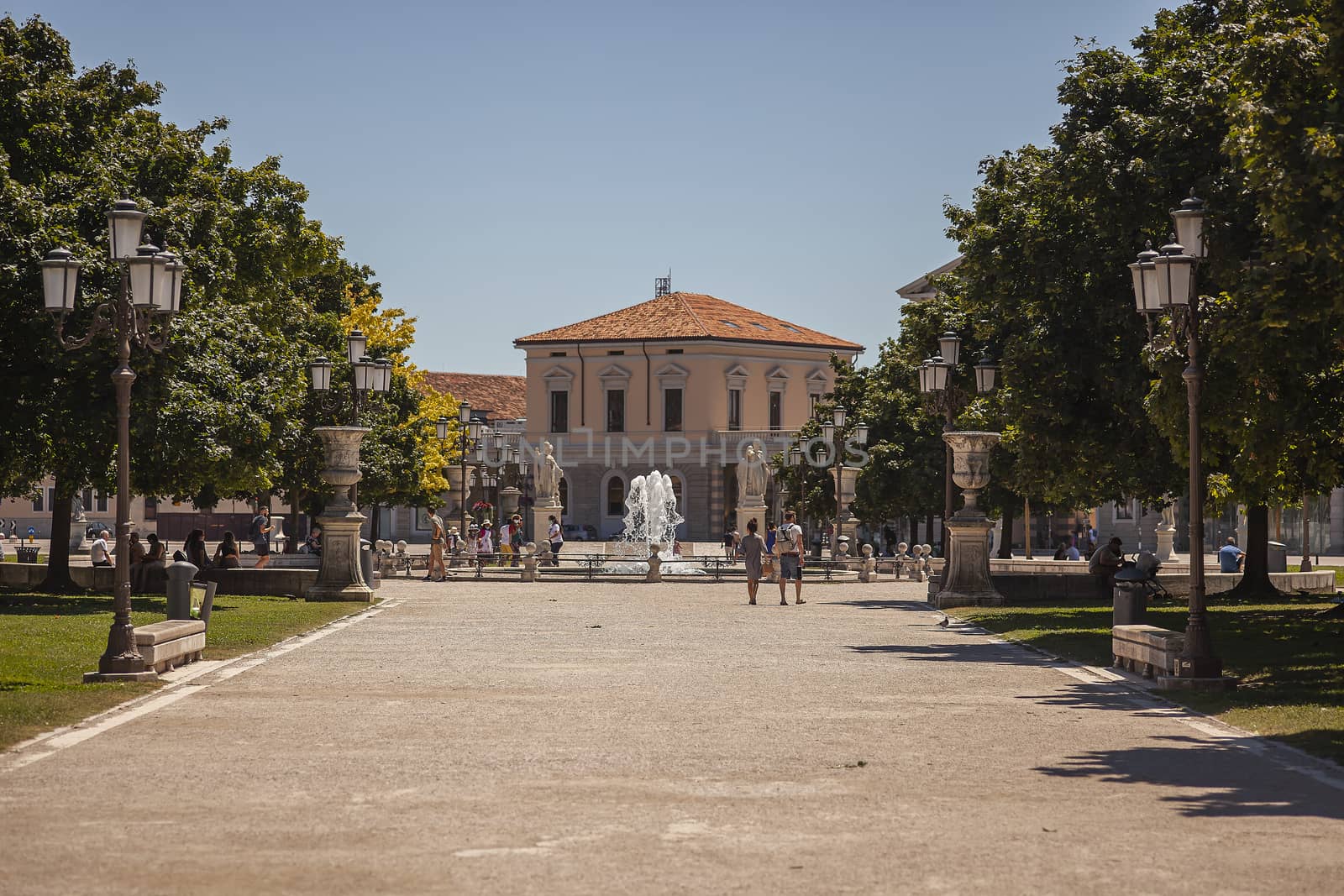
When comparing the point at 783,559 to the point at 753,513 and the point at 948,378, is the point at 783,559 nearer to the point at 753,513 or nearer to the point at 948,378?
the point at 948,378

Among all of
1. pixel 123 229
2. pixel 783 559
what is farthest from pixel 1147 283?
pixel 783 559

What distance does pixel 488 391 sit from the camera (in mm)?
108688

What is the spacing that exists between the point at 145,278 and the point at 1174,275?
9454mm

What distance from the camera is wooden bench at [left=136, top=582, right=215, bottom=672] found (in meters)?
15.4

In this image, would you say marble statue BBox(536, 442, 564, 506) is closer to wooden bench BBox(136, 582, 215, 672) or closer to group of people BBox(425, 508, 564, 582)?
group of people BBox(425, 508, 564, 582)

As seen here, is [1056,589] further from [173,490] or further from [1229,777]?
[1229,777]

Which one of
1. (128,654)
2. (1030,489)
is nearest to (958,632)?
(1030,489)

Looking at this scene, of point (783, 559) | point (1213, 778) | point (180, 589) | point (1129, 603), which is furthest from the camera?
point (783, 559)

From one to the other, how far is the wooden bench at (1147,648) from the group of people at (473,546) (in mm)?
25370

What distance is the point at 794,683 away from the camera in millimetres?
15516

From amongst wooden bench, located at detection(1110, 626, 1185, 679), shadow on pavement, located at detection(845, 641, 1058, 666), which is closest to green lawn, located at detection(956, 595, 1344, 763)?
shadow on pavement, located at detection(845, 641, 1058, 666)

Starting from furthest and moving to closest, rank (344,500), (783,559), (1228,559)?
(1228,559)
(783,559)
(344,500)

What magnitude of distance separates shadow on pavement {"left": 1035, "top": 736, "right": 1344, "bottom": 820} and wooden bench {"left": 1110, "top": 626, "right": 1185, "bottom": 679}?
3.62 meters

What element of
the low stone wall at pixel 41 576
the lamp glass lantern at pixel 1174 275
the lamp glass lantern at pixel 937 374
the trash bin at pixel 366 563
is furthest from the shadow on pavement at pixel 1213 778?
the low stone wall at pixel 41 576
